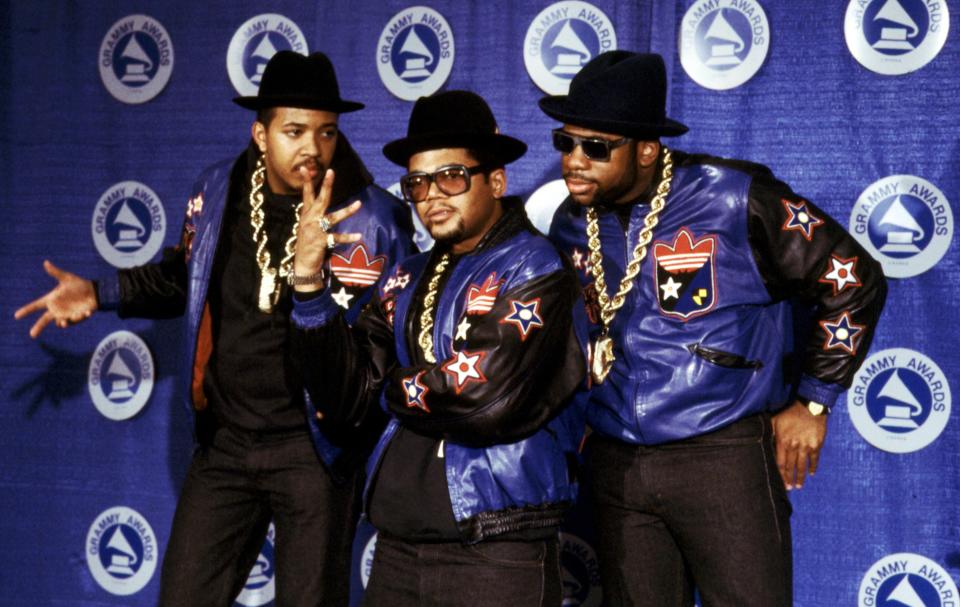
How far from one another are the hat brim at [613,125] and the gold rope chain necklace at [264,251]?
2.57 feet

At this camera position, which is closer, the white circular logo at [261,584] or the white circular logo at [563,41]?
the white circular logo at [563,41]

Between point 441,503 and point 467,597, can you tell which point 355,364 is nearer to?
point 441,503

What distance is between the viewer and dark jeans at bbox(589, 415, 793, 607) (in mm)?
3068

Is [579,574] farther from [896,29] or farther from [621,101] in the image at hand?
[896,29]

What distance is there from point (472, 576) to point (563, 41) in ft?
6.75

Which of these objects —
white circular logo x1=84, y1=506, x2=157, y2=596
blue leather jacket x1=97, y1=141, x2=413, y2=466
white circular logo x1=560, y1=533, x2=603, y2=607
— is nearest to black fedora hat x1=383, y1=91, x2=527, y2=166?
blue leather jacket x1=97, y1=141, x2=413, y2=466

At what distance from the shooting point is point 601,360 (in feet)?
10.1

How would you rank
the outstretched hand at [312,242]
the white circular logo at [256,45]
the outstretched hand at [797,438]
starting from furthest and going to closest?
1. the white circular logo at [256,45]
2. the outstretched hand at [797,438]
3. the outstretched hand at [312,242]

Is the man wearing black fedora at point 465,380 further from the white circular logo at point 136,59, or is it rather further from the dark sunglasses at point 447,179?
the white circular logo at point 136,59

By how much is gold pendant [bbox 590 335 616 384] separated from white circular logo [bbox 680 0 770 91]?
121cm

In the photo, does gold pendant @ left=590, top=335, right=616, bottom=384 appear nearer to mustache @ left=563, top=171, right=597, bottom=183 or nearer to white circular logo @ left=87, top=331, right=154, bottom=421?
mustache @ left=563, top=171, right=597, bottom=183

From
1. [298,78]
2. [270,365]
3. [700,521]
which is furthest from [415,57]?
[700,521]

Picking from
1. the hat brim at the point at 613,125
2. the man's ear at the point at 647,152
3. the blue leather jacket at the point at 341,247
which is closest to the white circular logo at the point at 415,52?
→ the blue leather jacket at the point at 341,247

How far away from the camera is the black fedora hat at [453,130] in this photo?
2.89 meters
